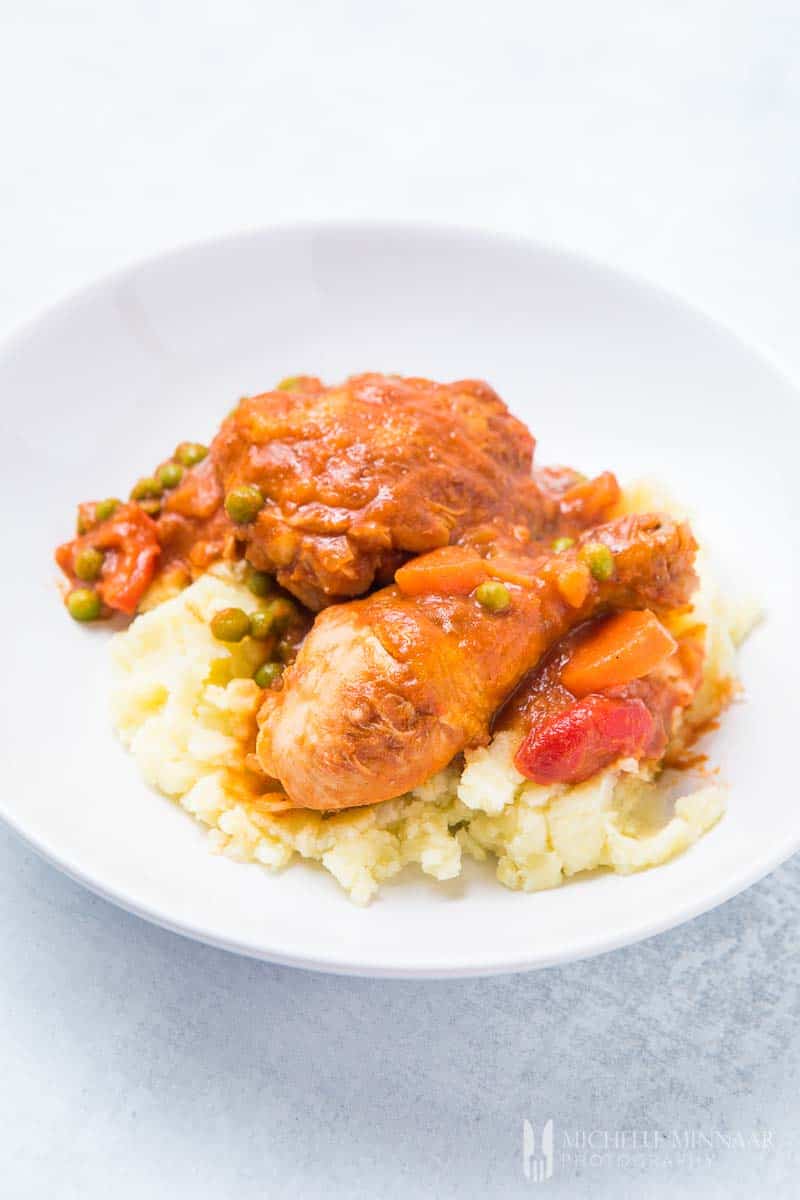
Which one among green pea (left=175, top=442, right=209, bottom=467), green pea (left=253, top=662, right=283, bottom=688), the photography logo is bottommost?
the photography logo

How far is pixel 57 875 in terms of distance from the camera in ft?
21.9

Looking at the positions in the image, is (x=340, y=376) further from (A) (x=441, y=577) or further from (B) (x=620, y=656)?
(B) (x=620, y=656)

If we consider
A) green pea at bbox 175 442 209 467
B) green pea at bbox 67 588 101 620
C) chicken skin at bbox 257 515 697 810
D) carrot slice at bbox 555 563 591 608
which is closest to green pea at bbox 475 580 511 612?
chicken skin at bbox 257 515 697 810

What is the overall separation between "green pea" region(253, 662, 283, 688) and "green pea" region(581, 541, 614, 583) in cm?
181

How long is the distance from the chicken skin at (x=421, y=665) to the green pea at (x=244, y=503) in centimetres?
76

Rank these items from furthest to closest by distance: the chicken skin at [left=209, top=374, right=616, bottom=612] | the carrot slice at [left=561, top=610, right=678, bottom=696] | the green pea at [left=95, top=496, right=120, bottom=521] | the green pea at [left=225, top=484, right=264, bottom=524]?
the green pea at [left=95, top=496, right=120, bottom=521] < the green pea at [left=225, top=484, right=264, bottom=524] < the chicken skin at [left=209, top=374, right=616, bottom=612] < the carrot slice at [left=561, top=610, right=678, bottom=696]

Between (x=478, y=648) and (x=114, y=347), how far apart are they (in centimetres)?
360

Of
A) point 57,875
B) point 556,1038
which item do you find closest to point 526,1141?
point 556,1038

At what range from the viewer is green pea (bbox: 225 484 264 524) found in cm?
679

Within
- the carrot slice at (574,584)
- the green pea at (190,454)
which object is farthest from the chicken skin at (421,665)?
the green pea at (190,454)

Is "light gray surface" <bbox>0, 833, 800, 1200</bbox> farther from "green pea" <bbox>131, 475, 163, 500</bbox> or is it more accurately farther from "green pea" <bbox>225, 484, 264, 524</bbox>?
"green pea" <bbox>131, 475, 163, 500</bbox>

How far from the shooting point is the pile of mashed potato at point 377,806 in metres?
6.20

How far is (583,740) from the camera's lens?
6.25m

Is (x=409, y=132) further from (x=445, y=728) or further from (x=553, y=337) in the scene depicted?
(x=445, y=728)
